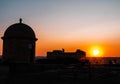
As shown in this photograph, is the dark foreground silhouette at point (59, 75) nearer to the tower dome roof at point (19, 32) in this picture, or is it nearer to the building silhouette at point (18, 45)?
the building silhouette at point (18, 45)

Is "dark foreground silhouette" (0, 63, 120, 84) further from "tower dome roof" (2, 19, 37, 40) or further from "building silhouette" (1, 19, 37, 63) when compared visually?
"tower dome roof" (2, 19, 37, 40)

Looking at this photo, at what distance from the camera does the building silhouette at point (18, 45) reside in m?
33.3

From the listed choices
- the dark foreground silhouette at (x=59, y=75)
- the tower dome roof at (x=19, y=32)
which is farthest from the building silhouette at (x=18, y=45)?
the dark foreground silhouette at (x=59, y=75)

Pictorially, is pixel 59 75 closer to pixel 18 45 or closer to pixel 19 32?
pixel 18 45

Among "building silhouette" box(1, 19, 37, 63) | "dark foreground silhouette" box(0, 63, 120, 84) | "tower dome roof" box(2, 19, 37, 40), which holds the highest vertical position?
"tower dome roof" box(2, 19, 37, 40)

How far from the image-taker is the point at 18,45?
3322cm

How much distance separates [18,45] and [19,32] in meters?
1.85

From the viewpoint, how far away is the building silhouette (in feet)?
109

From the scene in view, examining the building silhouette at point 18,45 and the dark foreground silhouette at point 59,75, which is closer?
the dark foreground silhouette at point 59,75

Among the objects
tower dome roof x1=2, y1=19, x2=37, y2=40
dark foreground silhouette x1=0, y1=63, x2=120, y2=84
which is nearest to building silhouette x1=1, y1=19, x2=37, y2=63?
tower dome roof x1=2, y1=19, x2=37, y2=40

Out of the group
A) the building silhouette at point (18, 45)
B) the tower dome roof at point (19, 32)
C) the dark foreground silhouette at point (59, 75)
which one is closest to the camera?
the dark foreground silhouette at point (59, 75)

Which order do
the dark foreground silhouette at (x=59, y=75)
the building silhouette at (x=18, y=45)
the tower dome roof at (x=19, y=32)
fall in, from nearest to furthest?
1. the dark foreground silhouette at (x=59, y=75)
2. the building silhouette at (x=18, y=45)
3. the tower dome roof at (x=19, y=32)

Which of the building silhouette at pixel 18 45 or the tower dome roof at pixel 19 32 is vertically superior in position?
the tower dome roof at pixel 19 32

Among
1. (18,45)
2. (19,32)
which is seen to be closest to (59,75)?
(18,45)
